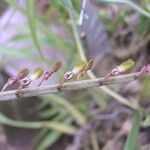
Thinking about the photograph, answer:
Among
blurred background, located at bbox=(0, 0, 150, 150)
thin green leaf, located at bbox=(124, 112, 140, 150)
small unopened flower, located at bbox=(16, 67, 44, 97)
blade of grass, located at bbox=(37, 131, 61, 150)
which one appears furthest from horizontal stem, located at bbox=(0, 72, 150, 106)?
blade of grass, located at bbox=(37, 131, 61, 150)

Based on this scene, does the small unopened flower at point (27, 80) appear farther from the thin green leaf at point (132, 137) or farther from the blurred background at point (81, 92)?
the blurred background at point (81, 92)

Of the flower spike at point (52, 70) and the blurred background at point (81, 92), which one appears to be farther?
the blurred background at point (81, 92)

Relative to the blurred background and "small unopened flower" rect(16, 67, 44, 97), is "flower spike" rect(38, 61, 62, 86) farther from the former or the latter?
the blurred background

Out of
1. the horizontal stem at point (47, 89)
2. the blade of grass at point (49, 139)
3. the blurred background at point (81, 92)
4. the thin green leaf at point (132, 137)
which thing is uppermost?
the horizontal stem at point (47, 89)

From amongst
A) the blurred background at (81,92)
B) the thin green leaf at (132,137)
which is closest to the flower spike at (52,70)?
the thin green leaf at (132,137)

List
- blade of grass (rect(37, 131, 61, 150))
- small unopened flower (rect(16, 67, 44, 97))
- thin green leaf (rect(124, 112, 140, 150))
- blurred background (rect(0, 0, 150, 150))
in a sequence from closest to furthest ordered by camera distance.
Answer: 1. small unopened flower (rect(16, 67, 44, 97))
2. thin green leaf (rect(124, 112, 140, 150))
3. blurred background (rect(0, 0, 150, 150))
4. blade of grass (rect(37, 131, 61, 150))

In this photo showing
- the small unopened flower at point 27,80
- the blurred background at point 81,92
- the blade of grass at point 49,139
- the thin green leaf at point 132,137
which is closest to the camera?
the small unopened flower at point 27,80

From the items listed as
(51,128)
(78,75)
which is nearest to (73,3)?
(78,75)

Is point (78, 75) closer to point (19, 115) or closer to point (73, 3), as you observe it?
point (73, 3)
